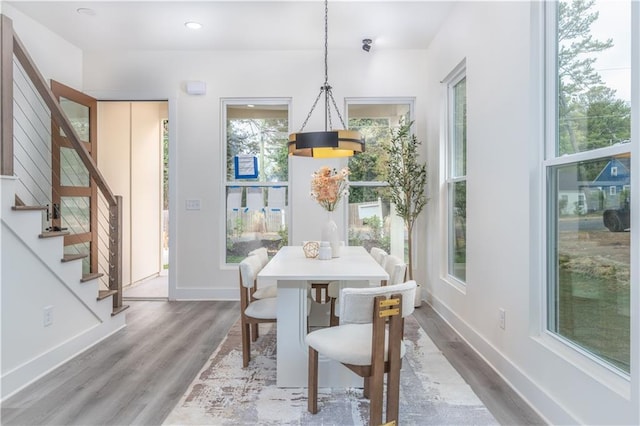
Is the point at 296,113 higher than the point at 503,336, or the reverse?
the point at 296,113

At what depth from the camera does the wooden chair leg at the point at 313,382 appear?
2.02 meters

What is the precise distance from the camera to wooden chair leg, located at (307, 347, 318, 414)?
202 centimetres

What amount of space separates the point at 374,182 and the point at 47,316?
3.46 metres

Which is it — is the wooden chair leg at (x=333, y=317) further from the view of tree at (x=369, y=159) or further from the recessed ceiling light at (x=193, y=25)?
the recessed ceiling light at (x=193, y=25)

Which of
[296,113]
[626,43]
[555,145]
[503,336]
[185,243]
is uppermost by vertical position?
[296,113]

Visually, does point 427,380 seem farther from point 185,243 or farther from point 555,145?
point 185,243

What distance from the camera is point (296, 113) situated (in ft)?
15.1

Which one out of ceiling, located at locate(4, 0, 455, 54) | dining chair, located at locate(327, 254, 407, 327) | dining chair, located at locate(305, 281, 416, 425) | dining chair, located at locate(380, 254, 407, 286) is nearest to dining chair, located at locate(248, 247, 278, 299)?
dining chair, located at locate(327, 254, 407, 327)

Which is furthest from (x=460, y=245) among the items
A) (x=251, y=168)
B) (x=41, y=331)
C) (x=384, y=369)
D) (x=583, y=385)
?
(x=41, y=331)

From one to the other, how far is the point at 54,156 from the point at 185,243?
1621mm

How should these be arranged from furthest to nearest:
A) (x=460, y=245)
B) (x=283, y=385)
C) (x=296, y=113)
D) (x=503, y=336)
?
(x=296, y=113)
(x=460, y=245)
(x=503, y=336)
(x=283, y=385)

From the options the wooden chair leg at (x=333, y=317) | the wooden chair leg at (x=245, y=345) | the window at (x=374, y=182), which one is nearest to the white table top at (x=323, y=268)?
the wooden chair leg at (x=333, y=317)

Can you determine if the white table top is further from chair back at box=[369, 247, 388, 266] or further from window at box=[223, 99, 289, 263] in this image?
window at box=[223, 99, 289, 263]

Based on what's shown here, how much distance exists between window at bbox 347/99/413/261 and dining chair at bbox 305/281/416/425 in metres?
2.88
